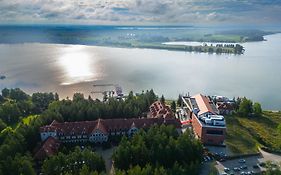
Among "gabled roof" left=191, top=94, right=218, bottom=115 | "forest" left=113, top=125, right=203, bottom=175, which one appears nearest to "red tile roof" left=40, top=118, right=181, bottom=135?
"gabled roof" left=191, top=94, right=218, bottom=115

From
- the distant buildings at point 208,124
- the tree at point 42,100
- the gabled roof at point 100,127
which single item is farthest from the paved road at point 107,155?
the tree at point 42,100

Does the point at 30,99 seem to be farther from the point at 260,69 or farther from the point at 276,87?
the point at 260,69

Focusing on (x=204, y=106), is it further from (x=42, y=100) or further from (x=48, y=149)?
(x=42, y=100)

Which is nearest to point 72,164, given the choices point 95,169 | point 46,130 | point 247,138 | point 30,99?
point 95,169

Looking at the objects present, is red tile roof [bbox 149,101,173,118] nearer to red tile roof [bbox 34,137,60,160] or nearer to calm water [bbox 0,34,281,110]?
red tile roof [bbox 34,137,60,160]

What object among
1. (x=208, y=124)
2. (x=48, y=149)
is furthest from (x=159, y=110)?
(x=48, y=149)

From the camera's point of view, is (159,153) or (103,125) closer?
(159,153)
